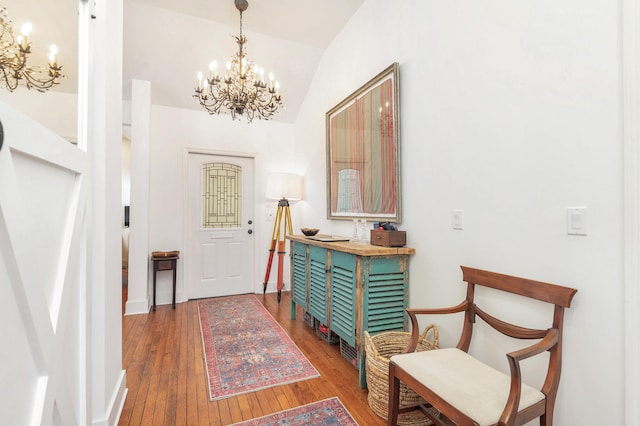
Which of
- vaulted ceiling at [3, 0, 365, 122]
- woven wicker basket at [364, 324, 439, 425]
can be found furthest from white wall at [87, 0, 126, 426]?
vaulted ceiling at [3, 0, 365, 122]

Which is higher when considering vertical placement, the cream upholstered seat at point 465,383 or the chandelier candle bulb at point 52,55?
the chandelier candle bulb at point 52,55

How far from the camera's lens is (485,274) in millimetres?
1675

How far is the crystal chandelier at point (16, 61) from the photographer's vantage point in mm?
709

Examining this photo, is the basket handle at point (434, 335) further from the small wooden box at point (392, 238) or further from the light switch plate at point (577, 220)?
the light switch plate at point (577, 220)

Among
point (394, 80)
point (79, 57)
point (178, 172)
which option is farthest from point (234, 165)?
point (79, 57)

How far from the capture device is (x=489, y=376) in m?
1.37

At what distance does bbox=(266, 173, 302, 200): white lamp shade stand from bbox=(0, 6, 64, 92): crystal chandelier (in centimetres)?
340

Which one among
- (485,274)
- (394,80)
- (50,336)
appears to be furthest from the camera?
(394,80)

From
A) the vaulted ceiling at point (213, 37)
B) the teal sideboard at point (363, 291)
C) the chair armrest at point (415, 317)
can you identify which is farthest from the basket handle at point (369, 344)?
the vaulted ceiling at point (213, 37)

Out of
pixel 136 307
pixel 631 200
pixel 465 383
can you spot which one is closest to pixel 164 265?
pixel 136 307

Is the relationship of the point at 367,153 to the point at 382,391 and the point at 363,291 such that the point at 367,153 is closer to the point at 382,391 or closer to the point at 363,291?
the point at 363,291

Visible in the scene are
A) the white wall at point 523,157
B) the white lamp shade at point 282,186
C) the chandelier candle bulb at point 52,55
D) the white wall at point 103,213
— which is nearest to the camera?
the chandelier candle bulb at point 52,55

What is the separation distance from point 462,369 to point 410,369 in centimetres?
24

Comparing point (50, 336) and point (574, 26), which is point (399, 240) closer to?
point (574, 26)
